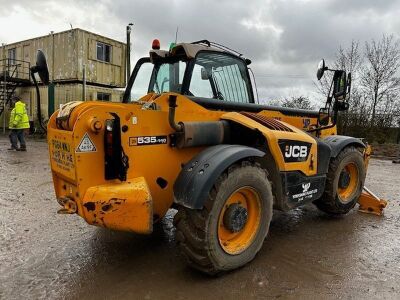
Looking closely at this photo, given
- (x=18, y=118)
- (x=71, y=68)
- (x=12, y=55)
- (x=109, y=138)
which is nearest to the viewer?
(x=109, y=138)

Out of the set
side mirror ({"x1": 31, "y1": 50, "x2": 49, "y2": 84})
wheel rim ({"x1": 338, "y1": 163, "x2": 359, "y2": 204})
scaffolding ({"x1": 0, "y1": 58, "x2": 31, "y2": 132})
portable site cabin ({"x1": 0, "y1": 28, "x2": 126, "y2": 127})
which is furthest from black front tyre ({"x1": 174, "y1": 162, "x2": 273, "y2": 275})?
scaffolding ({"x1": 0, "y1": 58, "x2": 31, "y2": 132})

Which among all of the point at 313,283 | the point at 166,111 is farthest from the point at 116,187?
the point at 313,283

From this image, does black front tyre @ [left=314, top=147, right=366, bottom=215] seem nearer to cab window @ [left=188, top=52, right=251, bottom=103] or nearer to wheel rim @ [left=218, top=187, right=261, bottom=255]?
cab window @ [left=188, top=52, right=251, bottom=103]

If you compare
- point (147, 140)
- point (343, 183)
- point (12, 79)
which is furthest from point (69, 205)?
point (12, 79)

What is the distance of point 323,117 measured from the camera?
5.61m

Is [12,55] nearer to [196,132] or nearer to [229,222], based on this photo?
[196,132]

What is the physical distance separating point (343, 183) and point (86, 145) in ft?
12.1

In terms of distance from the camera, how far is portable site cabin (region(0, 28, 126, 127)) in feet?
68.5

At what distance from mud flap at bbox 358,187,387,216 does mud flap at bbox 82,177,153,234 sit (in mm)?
3902

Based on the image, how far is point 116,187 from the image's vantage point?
3236mm

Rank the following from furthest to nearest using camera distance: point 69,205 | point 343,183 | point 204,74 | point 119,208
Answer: point 343,183 → point 204,74 → point 69,205 → point 119,208

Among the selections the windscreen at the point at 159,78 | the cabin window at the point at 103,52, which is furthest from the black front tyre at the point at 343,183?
the cabin window at the point at 103,52

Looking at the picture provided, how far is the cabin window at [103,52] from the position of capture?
21.8 meters

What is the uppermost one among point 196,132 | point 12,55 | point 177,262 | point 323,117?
point 12,55
